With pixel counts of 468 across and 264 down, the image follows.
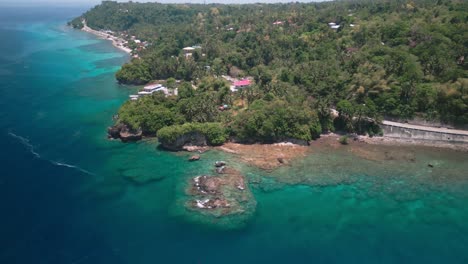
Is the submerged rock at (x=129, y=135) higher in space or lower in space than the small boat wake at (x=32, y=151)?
higher

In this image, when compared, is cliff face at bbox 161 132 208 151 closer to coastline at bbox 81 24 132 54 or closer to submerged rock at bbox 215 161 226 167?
submerged rock at bbox 215 161 226 167

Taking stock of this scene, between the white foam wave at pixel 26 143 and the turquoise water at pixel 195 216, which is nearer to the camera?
the turquoise water at pixel 195 216

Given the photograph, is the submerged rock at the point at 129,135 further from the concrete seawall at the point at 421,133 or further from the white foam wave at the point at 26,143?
the concrete seawall at the point at 421,133

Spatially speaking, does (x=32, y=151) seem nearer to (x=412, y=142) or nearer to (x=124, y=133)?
(x=124, y=133)

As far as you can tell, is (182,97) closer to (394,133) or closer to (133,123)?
(133,123)

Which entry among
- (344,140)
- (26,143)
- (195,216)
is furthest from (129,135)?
(344,140)

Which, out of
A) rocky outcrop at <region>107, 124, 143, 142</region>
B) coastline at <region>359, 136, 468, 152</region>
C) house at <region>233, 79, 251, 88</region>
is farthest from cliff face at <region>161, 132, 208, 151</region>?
house at <region>233, 79, 251, 88</region>

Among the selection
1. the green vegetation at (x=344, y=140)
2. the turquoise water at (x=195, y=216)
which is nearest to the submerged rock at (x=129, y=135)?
the turquoise water at (x=195, y=216)
